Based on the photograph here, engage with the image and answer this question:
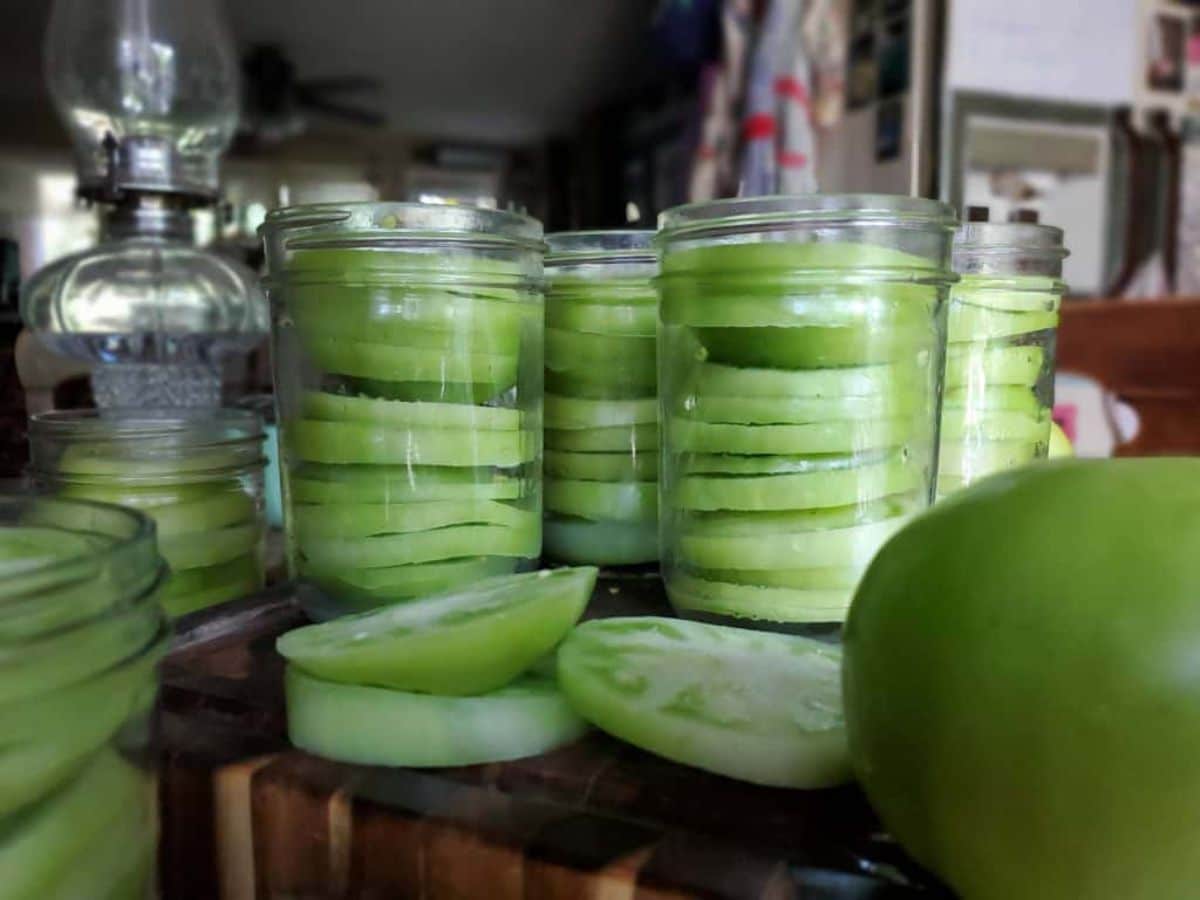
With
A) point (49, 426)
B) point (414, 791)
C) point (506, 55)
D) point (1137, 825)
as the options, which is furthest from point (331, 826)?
point (506, 55)

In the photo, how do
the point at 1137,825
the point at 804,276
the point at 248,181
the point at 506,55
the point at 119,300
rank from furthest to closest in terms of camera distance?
1. the point at 248,181
2. the point at 506,55
3. the point at 119,300
4. the point at 804,276
5. the point at 1137,825

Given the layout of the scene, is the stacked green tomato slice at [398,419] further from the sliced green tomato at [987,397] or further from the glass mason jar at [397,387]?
the sliced green tomato at [987,397]

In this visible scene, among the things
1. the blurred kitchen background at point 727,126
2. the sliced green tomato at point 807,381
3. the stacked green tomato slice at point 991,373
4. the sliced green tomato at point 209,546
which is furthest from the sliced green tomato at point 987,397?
the sliced green tomato at point 209,546

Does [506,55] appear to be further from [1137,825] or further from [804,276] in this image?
[1137,825]

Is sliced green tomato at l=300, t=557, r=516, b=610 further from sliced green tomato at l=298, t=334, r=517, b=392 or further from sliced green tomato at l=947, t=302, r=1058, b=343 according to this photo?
sliced green tomato at l=947, t=302, r=1058, b=343

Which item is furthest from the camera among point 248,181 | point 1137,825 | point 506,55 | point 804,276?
point 248,181

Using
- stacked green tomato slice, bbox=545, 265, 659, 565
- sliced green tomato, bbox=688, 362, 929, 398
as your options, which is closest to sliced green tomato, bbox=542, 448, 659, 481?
stacked green tomato slice, bbox=545, 265, 659, 565

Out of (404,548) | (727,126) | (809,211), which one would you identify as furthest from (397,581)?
(727,126)
